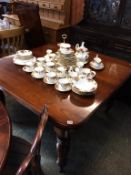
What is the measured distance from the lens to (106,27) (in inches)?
105

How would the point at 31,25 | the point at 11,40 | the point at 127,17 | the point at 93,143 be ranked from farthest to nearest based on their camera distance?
1. the point at 31,25
2. the point at 127,17
3. the point at 11,40
4. the point at 93,143

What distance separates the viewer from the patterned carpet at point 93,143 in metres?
1.60

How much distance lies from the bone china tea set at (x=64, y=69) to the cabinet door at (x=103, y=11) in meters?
1.01

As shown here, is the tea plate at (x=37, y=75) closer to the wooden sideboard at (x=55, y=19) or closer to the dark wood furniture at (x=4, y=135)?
the dark wood furniture at (x=4, y=135)

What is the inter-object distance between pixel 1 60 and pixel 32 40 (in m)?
0.96

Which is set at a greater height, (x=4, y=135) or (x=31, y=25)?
(x=31, y=25)

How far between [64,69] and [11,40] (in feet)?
3.48

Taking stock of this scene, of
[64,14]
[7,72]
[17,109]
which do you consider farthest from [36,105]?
[64,14]

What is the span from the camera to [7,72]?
62.4 inches

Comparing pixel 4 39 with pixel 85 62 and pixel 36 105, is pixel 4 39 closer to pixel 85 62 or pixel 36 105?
pixel 85 62

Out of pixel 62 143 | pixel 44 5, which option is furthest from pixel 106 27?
pixel 62 143

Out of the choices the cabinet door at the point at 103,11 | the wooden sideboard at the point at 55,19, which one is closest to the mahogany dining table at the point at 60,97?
the cabinet door at the point at 103,11

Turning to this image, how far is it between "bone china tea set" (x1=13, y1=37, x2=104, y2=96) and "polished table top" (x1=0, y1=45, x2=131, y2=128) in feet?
0.15

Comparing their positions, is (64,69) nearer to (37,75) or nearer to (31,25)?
(37,75)
